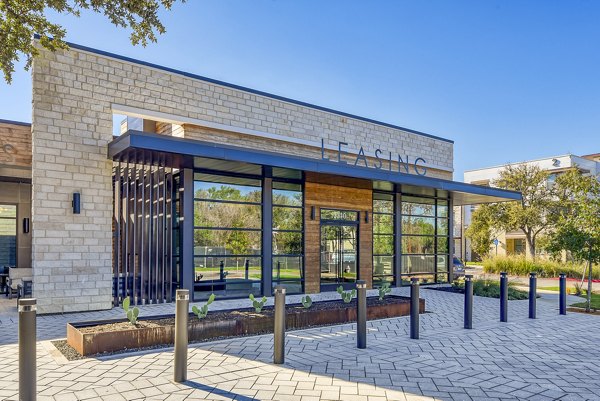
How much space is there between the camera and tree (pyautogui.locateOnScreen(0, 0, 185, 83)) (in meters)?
6.56

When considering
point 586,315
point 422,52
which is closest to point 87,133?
point 422,52

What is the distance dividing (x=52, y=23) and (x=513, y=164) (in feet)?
110

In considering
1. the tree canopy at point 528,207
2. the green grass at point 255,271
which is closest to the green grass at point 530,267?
the tree canopy at point 528,207

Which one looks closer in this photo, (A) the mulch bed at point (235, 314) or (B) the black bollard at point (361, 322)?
(A) the mulch bed at point (235, 314)

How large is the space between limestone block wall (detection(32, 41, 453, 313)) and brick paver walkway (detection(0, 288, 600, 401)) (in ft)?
5.17

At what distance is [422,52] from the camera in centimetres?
1524

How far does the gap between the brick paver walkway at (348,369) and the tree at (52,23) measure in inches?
178

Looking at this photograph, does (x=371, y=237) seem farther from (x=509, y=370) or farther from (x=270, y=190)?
(x=509, y=370)

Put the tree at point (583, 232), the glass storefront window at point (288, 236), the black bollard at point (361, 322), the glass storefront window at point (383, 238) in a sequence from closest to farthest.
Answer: the black bollard at point (361, 322), the tree at point (583, 232), the glass storefront window at point (288, 236), the glass storefront window at point (383, 238)

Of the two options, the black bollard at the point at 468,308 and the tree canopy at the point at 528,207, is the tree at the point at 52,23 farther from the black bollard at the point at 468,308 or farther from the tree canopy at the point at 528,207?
the tree canopy at the point at 528,207

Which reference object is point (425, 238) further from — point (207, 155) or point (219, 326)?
point (219, 326)

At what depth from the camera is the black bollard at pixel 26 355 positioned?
12.6ft

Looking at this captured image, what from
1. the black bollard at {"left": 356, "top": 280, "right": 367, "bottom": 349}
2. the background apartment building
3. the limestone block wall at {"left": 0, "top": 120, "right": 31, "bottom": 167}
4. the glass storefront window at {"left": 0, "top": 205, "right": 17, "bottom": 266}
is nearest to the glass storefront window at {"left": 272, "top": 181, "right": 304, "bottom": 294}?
the black bollard at {"left": 356, "top": 280, "right": 367, "bottom": 349}

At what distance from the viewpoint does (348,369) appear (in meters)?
5.54
